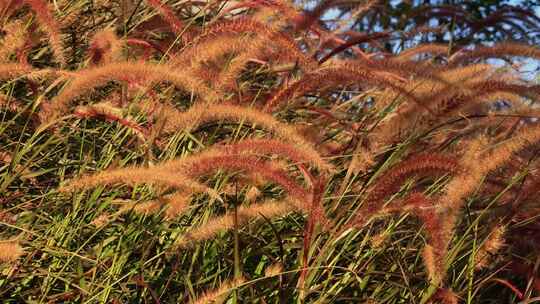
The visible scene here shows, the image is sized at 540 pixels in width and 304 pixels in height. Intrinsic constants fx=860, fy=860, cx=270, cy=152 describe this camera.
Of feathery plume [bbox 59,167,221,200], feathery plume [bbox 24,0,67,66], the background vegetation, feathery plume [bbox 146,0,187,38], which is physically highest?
feathery plume [bbox 24,0,67,66]

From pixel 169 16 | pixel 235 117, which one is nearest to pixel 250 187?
pixel 235 117

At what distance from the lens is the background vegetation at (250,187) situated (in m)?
2.21

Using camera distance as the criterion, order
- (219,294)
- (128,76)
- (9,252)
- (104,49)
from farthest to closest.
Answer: (104,49), (128,76), (219,294), (9,252)

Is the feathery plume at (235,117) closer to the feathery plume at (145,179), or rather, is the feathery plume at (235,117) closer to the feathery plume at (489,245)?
the feathery plume at (145,179)

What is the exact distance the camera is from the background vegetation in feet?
7.24

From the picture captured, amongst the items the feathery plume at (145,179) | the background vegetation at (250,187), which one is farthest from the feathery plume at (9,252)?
the feathery plume at (145,179)

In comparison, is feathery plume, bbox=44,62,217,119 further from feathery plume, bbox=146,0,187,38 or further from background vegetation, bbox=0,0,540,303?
feathery plume, bbox=146,0,187,38

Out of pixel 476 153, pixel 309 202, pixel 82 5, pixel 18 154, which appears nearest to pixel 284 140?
pixel 309 202

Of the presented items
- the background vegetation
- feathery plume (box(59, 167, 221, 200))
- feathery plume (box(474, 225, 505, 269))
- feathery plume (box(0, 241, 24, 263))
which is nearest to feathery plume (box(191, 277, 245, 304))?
the background vegetation

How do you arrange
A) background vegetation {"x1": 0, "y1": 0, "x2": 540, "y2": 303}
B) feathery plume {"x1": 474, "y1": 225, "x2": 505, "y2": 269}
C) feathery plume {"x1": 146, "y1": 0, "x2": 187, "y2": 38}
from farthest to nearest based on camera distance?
feathery plume {"x1": 146, "y1": 0, "x2": 187, "y2": 38} < feathery plume {"x1": 474, "y1": 225, "x2": 505, "y2": 269} < background vegetation {"x1": 0, "y1": 0, "x2": 540, "y2": 303}

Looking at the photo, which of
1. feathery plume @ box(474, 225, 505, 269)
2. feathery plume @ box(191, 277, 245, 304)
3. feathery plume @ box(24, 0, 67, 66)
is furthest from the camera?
feathery plume @ box(24, 0, 67, 66)

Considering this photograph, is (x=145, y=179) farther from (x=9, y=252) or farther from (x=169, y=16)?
(x=169, y=16)

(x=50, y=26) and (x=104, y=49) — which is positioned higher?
(x=50, y=26)

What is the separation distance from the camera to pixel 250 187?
2.59m
